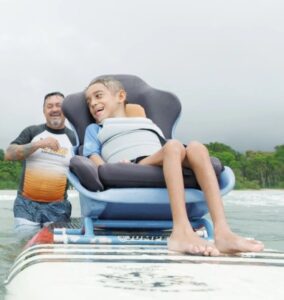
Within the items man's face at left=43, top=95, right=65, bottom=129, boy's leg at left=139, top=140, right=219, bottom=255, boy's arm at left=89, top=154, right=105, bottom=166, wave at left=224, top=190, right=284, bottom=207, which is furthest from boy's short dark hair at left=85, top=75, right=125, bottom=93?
wave at left=224, top=190, right=284, bottom=207

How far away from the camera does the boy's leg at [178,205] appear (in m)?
2.37

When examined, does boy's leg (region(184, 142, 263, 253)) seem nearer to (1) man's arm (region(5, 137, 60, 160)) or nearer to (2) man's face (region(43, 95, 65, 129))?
(1) man's arm (region(5, 137, 60, 160))

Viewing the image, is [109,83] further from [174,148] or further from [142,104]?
[174,148]

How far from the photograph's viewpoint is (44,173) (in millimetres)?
4453

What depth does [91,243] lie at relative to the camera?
2.69 metres

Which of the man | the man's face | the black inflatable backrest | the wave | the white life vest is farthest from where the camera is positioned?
the wave

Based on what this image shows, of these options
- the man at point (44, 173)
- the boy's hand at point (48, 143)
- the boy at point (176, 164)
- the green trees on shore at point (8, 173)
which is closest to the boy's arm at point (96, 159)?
the boy at point (176, 164)

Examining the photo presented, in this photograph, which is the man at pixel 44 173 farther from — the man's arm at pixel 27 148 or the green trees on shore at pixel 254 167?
the green trees on shore at pixel 254 167

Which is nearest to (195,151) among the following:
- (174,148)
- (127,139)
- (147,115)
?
(174,148)

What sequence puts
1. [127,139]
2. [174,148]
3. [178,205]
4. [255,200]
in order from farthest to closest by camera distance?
[255,200]
[127,139]
[174,148]
[178,205]

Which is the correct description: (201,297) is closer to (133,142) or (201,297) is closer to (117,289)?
(117,289)

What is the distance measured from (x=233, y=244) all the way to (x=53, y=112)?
2.49 m

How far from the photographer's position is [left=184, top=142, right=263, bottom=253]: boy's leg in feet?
7.90

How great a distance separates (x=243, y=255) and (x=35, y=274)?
903 millimetres
